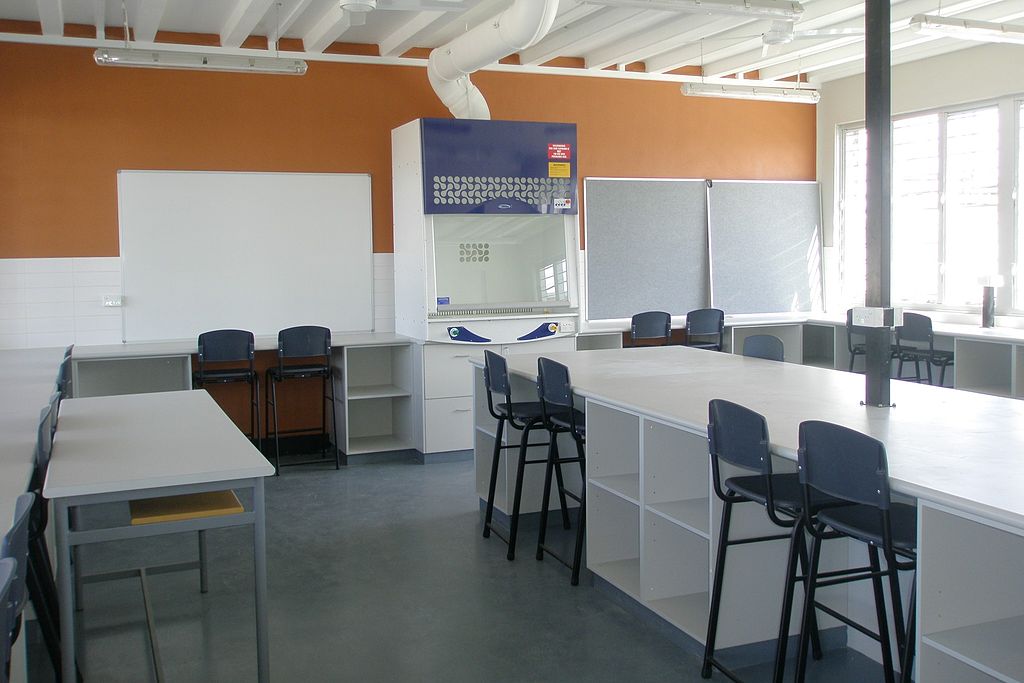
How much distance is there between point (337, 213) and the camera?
729 cm

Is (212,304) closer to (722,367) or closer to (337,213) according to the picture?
(337,213)

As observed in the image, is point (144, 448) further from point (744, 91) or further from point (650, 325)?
point (744, 91)

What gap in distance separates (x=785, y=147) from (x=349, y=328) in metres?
4.45

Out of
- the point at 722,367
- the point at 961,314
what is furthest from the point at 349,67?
the point at 961,314

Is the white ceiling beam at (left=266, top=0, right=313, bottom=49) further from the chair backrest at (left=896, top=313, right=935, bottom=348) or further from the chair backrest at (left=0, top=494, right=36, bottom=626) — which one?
the chair backrest at (left=896, top=313, right=935, bottom=348)

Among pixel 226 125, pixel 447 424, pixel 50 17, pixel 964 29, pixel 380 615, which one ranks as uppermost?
pixel 50 17

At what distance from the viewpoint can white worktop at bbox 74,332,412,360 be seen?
623 cm

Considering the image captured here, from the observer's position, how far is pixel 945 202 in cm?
792

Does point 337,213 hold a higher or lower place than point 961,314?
higher

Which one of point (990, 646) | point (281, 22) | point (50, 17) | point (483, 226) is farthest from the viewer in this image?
point (483, 226)

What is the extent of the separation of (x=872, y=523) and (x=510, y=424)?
237 centimetres

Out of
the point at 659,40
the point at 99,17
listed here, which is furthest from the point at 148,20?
the point at 659,40

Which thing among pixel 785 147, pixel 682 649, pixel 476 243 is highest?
pixel 785 147

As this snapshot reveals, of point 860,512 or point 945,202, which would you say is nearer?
point 860,512
